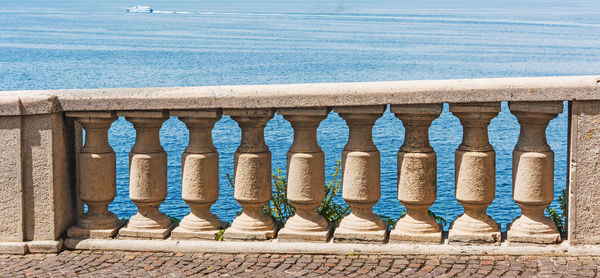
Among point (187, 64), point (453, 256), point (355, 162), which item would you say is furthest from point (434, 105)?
point (187, 64)

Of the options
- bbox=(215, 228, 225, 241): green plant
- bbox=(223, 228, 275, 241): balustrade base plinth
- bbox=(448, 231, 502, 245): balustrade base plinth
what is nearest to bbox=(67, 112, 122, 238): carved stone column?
bbox=(215, 228, 225, 241): green plant

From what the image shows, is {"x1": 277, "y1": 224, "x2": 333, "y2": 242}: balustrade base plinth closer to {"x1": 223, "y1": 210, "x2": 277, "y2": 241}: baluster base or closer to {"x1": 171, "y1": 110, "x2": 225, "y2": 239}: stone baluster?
{"x1": 223, "y1": 210, "x2": 277, "y2": 241}: baluster base

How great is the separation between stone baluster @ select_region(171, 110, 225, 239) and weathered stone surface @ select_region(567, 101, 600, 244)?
8.02ft

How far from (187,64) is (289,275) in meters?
64.7

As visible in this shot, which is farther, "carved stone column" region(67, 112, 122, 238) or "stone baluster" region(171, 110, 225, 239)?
"carved stone column" region(67, 112, 122, 238)

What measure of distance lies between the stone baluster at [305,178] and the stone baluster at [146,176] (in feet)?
3.12

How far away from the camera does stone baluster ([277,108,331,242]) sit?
5512 millimetres

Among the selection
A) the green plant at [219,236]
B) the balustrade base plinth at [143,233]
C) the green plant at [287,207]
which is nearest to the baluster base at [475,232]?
the green plant at [287,207]

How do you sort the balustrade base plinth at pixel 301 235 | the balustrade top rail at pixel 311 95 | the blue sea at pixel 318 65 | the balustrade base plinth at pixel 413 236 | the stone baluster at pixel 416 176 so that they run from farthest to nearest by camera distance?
the blue sea at pixel 318 65 → the balustrade base plinth at pixel 301 235 → the balustrade base plinth at pixel 413 236 → the stone baluster at pixel 416 176 → the balustrade top rail at pixel 311 95

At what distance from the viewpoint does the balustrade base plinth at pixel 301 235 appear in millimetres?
5617

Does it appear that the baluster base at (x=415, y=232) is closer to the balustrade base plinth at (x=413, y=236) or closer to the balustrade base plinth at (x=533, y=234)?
the balustrade base plinth at (x=413, y=236)

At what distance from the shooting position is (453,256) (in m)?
5.42

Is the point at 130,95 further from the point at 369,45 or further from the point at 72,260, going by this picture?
the point at 369,45

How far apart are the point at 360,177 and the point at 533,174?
1.17 m
